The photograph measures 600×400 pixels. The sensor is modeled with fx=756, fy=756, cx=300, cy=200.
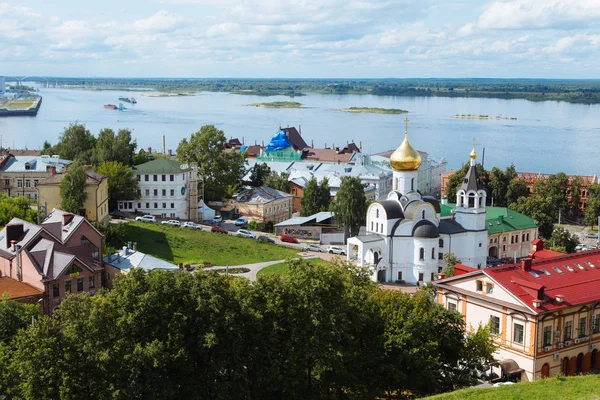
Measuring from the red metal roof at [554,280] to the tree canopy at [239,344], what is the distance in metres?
3.38

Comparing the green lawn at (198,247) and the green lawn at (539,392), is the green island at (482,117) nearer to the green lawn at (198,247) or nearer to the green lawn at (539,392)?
the green lawn at (198,247)

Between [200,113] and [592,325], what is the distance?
476ft

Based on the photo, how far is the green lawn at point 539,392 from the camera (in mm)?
15320

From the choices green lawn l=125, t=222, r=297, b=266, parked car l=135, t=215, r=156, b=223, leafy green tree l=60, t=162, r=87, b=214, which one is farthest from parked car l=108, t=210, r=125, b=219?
leafy green tree l=60, t=162, r=87, b=214

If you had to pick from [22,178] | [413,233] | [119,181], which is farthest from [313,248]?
[22,178]

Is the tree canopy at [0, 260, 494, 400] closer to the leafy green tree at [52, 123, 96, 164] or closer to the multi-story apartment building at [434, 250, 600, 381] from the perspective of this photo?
the multi-story apartment building at [434, 250, 600, 381]

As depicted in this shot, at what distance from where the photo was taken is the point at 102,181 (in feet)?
124

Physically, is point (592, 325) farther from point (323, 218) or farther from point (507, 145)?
point (507, 145)

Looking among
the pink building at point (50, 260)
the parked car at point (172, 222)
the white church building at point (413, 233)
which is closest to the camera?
the pink building at point (50, 260)

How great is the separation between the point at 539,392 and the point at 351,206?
25.8 meters

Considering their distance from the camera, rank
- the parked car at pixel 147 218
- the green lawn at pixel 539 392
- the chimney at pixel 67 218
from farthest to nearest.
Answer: the parked car at pixel 147 218 → the chimney at pixel 67 218 → the green lawn at pixel 539 392

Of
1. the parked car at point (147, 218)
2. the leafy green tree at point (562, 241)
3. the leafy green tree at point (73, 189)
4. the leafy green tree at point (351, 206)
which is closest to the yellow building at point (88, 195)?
the leafy green tree at point (73, 189)

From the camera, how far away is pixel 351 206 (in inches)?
1625

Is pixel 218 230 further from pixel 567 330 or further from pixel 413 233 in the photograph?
pixel 567 330
